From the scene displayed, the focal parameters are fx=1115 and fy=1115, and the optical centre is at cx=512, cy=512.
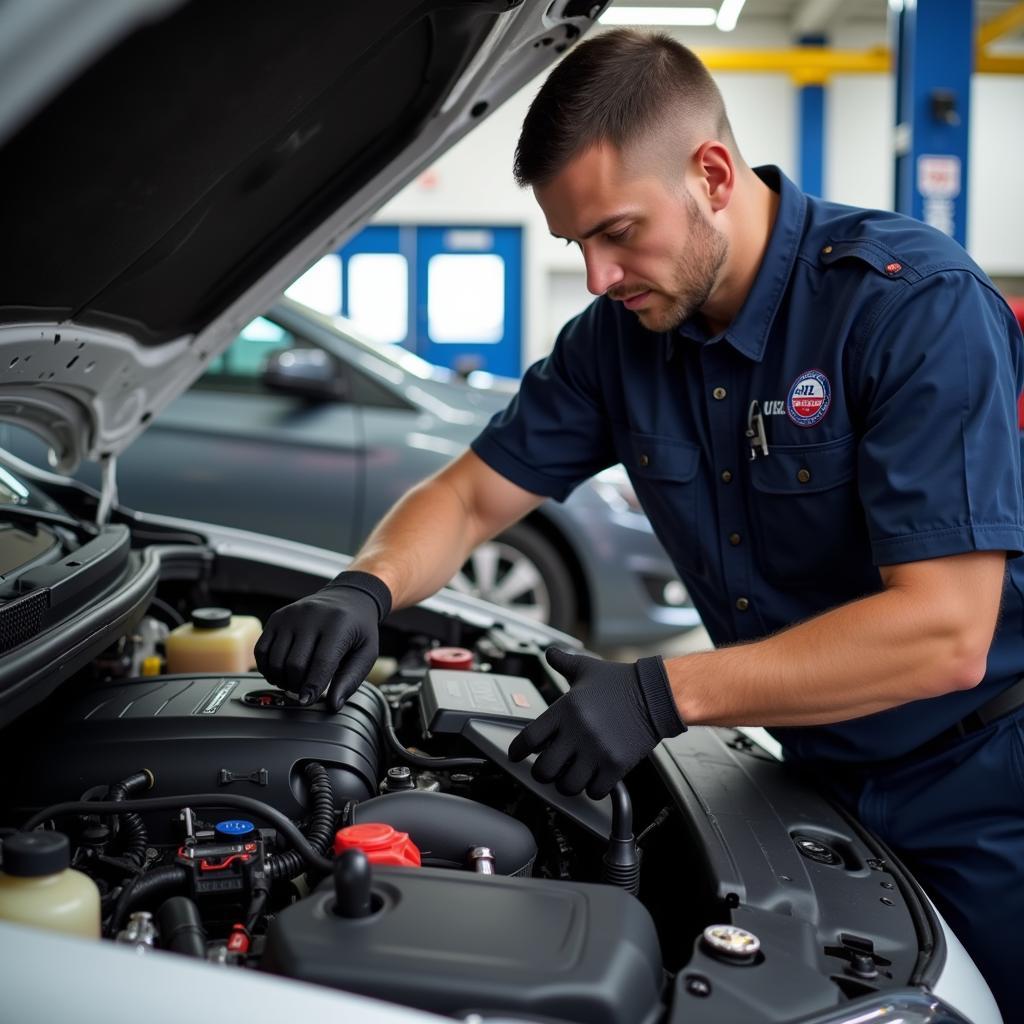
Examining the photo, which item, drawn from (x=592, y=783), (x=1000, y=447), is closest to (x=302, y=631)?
(x=592, y=783)

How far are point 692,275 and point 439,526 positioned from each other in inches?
22.2

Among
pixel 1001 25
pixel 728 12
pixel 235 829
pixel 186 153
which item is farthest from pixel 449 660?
pixel 1001 25

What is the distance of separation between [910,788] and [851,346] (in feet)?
1.87

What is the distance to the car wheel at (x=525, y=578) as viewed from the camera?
144 inches

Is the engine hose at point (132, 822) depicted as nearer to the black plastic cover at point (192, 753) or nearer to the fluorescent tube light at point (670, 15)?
the black plastic cover at point (192, 753)

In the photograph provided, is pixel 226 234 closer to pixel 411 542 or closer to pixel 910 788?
pixel 411 542

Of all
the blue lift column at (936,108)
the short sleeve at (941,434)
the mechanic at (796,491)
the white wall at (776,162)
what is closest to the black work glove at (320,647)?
the mechanic at (796,491)

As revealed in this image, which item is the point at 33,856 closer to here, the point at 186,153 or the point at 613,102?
the point at 186,153

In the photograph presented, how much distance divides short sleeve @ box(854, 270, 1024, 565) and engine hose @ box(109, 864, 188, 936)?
82cm

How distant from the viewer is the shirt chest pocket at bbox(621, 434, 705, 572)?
5.17ft

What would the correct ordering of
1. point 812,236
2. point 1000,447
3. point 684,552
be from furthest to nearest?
1. point 684,552
2. point 812,236
3. point 1000,447

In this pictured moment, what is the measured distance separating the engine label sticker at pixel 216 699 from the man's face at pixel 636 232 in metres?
0.68

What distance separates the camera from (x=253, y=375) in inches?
142

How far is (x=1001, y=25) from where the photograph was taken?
29.2ft
